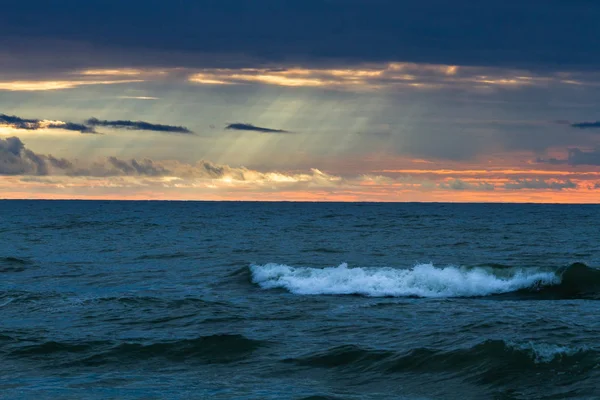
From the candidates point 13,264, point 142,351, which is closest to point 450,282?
point 142,351

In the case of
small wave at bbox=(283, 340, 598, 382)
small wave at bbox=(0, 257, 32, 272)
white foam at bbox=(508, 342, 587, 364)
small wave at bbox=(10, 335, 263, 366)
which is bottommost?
small wave at bbox=(0, 257, 32, 272)

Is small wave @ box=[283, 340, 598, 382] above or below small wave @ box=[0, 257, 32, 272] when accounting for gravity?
above

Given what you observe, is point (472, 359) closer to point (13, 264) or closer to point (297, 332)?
point (297, 332)

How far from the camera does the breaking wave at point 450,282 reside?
97.9ft

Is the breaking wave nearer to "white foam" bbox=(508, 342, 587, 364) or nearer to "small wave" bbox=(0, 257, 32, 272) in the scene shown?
"white foam" bbox=(508, 342, 587, 364)

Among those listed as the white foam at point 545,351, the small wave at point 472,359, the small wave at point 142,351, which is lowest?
the small wave at point 142,351

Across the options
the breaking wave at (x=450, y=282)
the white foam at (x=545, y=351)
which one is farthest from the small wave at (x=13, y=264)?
the white foam at (x=545, y=351)

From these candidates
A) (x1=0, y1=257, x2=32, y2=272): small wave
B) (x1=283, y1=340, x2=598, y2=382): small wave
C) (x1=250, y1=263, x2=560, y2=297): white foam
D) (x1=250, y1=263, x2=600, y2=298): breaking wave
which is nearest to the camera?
(x1=283, y1=340, x2=598, y2=382): small wave

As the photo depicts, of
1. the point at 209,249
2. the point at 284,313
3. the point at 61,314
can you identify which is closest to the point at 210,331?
the point at 284,313

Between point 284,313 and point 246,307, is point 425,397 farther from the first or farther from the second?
point 246,307

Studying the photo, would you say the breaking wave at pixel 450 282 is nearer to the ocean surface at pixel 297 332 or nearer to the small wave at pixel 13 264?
the ocean surface at pixel 297 332

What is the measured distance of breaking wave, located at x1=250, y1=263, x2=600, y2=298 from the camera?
97.9ft

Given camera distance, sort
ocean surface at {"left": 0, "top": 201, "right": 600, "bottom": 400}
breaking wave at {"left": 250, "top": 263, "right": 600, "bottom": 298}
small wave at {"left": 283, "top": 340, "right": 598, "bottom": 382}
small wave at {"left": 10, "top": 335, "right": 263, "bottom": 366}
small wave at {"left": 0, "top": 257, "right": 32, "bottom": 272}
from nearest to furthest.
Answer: ocean surface at {"left": 0, "top": 201, "right": 600, "bottom": 400}
small wave at {"left": 283, "top": 340, "right": 598, "bottom": 382}
small wave at {"left": 10, "top": 335, "right": 263, "bottom": 366}
breaking wave at {"left": 250, "top": 263, "right": 600, "bottom": 298}
small wave at {"left": 0, "top": 257, "right": 32, "bottom": 272}

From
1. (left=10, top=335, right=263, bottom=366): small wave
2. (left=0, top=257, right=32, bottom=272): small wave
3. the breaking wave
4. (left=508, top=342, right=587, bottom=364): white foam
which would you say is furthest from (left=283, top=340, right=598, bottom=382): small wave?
(left=0, top=257, right=32, bottom=272): small wave
